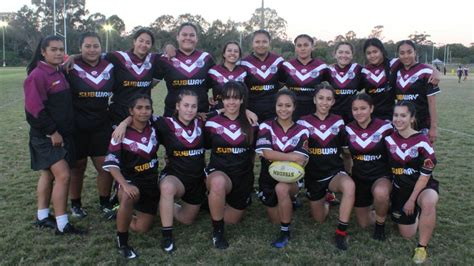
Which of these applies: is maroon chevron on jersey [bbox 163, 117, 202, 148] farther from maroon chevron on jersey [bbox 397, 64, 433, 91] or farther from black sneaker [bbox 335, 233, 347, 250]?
maroon chevron on jersey [bbox 397, 64, 433, 91]

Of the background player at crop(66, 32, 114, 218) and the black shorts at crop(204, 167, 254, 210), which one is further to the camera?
the background player at crop(66, 32, 114, 218)

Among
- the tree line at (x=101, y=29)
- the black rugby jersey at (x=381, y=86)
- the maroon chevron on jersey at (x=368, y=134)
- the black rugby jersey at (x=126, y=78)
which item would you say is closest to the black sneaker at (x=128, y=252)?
the black rugby jersey at (x=126, y=78)

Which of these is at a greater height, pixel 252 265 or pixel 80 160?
pixel 80 160

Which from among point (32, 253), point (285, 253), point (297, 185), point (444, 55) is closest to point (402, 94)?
point (297, 185)

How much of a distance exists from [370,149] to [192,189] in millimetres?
1770

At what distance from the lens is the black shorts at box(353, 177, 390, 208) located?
13.8 feet

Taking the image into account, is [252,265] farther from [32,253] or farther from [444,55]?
[444,55]

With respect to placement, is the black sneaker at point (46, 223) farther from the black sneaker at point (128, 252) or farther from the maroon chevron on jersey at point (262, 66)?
the maroon chevron on jersey at point (262, 66)

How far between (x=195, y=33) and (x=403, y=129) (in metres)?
2.42

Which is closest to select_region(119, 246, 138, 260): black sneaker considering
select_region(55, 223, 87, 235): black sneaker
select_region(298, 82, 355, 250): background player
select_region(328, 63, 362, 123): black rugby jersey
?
select_region(55, 223, 87, 235): black sneaker

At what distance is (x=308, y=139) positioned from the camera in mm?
4289

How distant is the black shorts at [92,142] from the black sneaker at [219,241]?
1643mm

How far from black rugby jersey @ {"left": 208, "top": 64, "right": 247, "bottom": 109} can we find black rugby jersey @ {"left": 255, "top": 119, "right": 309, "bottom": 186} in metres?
0.85

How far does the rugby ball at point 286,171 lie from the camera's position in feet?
12.8
